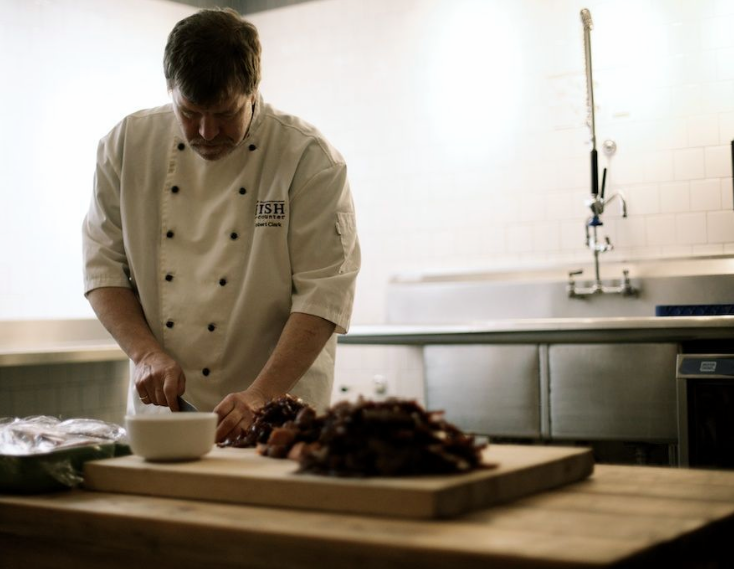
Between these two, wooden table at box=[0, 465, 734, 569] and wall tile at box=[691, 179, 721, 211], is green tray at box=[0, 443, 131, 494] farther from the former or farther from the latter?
wall tile at box=[691, 179, 721, 211]

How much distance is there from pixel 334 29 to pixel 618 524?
4874 mm

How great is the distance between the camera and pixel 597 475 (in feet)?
5.08

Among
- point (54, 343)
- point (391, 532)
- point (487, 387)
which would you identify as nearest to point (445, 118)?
point (487, 387)

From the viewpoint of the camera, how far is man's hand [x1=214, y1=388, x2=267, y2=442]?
180 cm

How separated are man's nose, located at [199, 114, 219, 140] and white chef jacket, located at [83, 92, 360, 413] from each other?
247mm

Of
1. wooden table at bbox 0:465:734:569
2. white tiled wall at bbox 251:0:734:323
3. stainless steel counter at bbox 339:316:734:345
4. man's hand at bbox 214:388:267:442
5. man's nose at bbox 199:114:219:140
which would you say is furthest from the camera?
white tiled wall at bbox 251:0:734:323

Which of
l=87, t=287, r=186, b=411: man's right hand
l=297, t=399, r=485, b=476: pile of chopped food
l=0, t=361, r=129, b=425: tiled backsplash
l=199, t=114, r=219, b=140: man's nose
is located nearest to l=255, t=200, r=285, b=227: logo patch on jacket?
l=199, t=114, r=219, b=140: man's nose

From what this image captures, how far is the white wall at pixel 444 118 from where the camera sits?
179 inches

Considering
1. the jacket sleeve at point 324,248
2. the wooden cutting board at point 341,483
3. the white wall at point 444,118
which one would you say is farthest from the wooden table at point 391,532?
the white wall at point 444,118

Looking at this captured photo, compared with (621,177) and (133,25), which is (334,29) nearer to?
(133,25)

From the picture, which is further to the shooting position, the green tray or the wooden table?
the green tray

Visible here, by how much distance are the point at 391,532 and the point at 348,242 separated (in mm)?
1301

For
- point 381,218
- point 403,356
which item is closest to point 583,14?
point 381,218

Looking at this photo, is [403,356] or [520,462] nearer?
[520,462]
